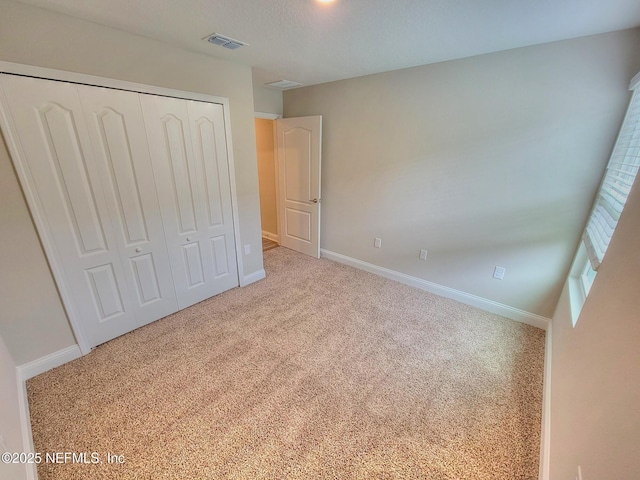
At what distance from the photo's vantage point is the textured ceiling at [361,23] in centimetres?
147

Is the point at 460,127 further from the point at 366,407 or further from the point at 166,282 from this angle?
the point at 166,282

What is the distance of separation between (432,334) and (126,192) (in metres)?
2.86

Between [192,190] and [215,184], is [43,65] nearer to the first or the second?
[192,190]

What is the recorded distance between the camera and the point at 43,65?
62.7 inches

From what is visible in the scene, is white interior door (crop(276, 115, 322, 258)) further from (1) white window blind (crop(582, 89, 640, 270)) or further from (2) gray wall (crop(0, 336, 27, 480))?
(2) gray wall (crop(0, 336, 27, 480))

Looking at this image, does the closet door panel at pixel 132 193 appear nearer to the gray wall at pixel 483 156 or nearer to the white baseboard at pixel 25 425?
the white baseboard at pixel 25 425

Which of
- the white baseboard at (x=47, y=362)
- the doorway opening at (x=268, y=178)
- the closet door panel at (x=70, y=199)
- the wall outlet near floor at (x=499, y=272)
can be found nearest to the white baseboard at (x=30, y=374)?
the white baseboard at (x=47, y=362)

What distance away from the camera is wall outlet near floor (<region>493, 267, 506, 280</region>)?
8.21 ft

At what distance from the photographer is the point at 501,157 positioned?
229 cm

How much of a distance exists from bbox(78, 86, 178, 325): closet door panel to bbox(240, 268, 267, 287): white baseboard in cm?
80

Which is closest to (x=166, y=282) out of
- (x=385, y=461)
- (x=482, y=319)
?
(x=385, y=461)

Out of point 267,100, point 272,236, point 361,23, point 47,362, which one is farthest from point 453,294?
point 47,362

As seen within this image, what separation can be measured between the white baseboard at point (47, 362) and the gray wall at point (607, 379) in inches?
119

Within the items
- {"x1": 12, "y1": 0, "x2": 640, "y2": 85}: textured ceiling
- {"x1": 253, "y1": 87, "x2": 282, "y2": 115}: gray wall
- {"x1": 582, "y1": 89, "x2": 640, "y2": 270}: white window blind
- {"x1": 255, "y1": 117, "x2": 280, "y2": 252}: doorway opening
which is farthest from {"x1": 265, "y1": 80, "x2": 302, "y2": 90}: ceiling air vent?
{"x1": 582, "y1": 89, "x2": 640, "y2": 270}: white window blind
